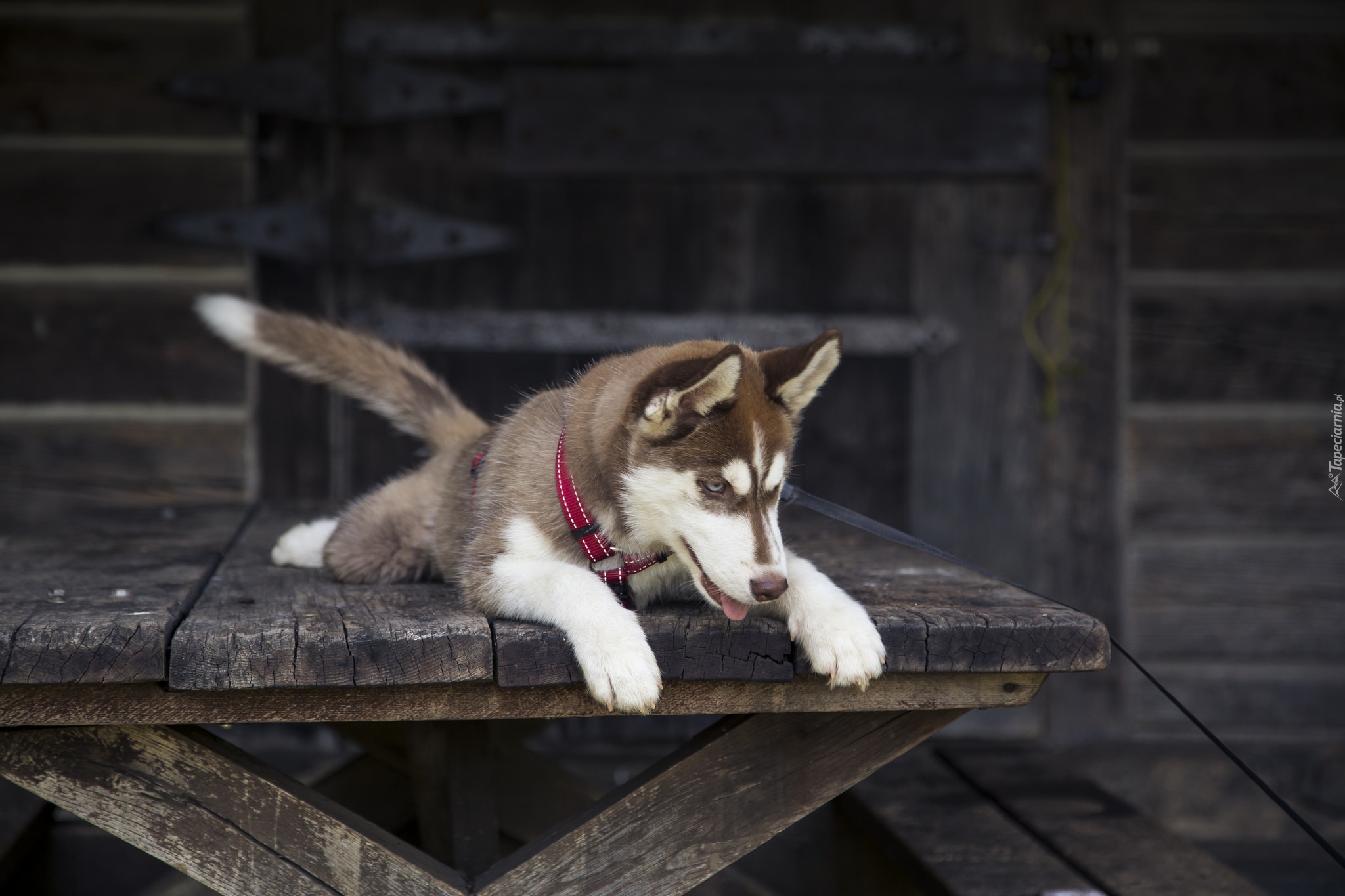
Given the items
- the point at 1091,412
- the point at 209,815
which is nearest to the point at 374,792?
the point at 209,815

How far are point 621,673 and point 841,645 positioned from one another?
33 centimetres

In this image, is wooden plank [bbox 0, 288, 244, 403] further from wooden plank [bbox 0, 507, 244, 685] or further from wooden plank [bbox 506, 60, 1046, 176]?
wooden plank [bbox 506, 60, 1046, 176]

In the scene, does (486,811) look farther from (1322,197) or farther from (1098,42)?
(1322,197)

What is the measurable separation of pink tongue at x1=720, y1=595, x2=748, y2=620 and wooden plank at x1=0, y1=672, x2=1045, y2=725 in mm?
125

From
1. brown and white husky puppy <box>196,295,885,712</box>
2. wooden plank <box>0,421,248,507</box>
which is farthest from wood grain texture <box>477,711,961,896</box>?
wooden plank <box>0,421,248,507</box>

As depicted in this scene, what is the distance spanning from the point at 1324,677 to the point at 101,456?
4068 millimetres

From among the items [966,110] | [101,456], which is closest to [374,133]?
[101,456]

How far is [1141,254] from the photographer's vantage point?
139 inches

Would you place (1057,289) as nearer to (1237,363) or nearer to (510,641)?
(1237,363)

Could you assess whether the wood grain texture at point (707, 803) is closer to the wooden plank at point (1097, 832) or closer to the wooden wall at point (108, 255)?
the wooden plank at point (1097, 832)

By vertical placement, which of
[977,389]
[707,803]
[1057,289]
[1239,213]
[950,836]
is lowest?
[950,836]

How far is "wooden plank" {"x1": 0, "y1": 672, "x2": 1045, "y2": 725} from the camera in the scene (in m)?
1.66

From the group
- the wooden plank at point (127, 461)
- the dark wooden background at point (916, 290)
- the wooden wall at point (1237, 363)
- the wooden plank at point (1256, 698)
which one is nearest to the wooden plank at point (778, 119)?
the dark wooden background at point (916, 290)

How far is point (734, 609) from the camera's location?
66.1 inches
